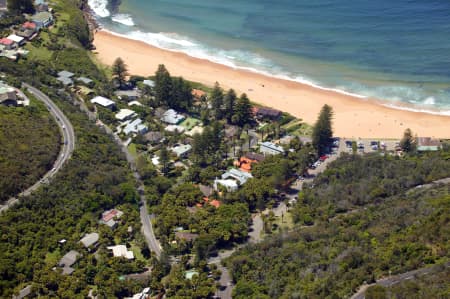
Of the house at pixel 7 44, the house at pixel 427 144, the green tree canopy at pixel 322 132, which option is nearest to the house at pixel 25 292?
the green tree canopy at pixel 322 132

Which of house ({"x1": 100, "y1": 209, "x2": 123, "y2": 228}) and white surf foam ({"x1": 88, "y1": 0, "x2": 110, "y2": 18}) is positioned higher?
white surf foam ({"x1": 88, "y1": 0, "x2": 110, "y2": 18})

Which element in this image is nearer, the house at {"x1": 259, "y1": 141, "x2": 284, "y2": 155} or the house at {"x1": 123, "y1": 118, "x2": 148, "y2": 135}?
the house at {"x1": 259, "y1": 141, "x2": 284, "y2": 155}

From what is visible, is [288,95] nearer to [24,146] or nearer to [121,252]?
[24,146]

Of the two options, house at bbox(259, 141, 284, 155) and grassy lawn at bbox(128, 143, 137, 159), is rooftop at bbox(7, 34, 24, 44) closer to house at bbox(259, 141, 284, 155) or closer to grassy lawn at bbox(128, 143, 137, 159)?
grassy lawn at bbox(128, 143, 137, 159)

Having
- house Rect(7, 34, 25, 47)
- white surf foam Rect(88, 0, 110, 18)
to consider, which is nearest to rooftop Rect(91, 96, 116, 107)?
house Rect(7, 34, 25, 47)

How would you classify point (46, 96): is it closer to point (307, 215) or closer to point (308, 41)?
point (307, 215)

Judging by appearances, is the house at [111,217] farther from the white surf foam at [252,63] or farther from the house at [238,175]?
the white surf foam at [252,63]
